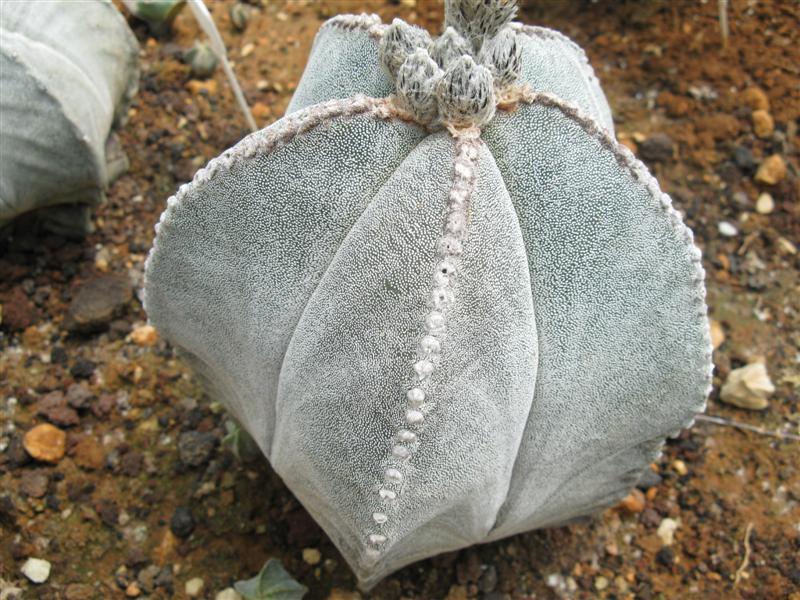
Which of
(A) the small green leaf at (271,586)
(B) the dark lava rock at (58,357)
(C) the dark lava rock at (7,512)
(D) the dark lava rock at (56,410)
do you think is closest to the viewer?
(A) the small green leaf at (271,586)

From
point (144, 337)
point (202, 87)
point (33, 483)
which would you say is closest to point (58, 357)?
point (144, 337)

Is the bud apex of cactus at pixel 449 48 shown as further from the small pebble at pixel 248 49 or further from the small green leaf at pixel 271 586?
the small pebble at pixel 248 49

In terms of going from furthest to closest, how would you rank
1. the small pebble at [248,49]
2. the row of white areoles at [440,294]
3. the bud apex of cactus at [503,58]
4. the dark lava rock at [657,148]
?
the small pebble at [248,49] < the dark lava rock at [657,148] < the bud apex of cactus at [503,58] < the row of white areoles at [440,294]

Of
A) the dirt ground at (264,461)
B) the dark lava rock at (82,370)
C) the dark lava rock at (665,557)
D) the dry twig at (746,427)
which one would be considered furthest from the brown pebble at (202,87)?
the dark lava rock at (665,557)

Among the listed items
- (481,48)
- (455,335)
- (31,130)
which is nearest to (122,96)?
(31,130)

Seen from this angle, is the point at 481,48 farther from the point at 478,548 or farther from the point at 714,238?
the point at 714,238

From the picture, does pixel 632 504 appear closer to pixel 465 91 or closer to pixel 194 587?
pixel 194 587

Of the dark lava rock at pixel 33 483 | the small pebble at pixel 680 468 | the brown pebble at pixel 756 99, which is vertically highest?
the brown pebble at pixel 756 99
